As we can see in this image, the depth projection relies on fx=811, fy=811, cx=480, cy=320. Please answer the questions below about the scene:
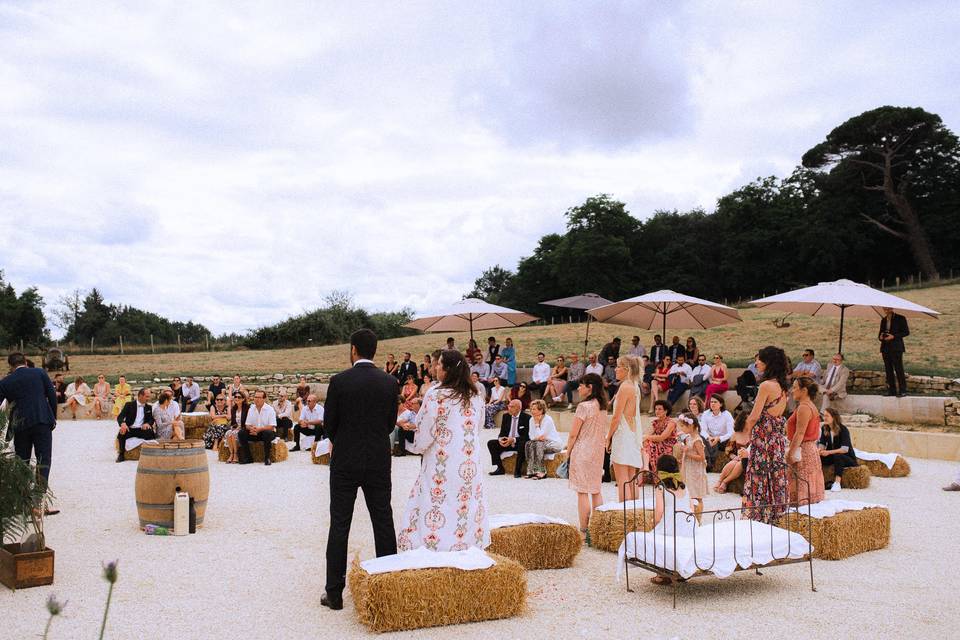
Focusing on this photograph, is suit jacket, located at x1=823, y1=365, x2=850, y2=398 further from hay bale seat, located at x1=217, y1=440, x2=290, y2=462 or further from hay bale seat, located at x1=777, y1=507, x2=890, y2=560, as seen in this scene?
hay bale seat, located at x1=217, y1=440, x2=290, y2=462

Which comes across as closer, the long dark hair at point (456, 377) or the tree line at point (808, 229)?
the long dark hair at point (456, 377)

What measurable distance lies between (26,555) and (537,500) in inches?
231

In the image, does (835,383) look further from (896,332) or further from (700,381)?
(700,381)

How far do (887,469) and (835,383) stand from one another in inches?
171

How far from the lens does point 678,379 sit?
56.3 ft

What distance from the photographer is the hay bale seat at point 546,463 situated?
40.3 ft

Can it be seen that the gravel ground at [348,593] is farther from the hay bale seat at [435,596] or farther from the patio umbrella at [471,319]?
the patio umbrella at [471,319]

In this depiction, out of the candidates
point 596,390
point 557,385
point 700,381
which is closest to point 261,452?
point 557,385

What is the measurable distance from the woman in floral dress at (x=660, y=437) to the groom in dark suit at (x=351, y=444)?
488 centimetres

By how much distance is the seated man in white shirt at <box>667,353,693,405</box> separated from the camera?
17109mm

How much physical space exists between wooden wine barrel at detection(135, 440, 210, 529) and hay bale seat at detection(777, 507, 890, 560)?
5684 millimetres

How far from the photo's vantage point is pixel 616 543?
7.40 m

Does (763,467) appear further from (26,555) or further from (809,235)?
(809,235)

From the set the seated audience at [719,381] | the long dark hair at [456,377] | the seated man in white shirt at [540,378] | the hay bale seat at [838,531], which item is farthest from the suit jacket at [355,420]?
the seated man in white shirt at [540,378]
